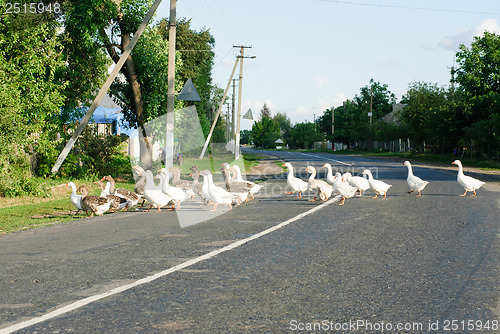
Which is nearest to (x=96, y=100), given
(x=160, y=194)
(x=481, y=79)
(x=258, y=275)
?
(x=160, y=194)

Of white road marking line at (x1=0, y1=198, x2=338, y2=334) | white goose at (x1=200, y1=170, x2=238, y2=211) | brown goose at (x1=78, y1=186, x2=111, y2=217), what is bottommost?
white road marking line at (x1=0, y1=198, x2=338, y2=334)

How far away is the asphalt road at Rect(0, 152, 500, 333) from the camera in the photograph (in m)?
4.80

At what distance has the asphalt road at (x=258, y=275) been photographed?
15.8 ft

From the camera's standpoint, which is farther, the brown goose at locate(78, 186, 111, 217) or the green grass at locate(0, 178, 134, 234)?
the brown goose at locate(78, 186, 111, 217)

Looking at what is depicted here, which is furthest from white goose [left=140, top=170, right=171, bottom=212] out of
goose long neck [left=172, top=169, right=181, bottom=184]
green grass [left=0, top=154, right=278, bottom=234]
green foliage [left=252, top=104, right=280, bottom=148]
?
green foliage [left=252, top=104, right=280, bottom=148]

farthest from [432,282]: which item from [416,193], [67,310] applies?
[416,193]

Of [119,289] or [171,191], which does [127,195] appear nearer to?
[171,191]

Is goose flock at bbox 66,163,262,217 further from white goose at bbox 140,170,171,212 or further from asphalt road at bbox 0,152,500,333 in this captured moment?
asphalt road at bbox 0,152,500,333


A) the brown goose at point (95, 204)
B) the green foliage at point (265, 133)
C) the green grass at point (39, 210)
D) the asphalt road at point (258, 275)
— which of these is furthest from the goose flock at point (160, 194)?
the green foliage at point (265, 133)

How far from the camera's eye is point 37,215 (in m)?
13.1

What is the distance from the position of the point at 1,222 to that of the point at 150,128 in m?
11.7

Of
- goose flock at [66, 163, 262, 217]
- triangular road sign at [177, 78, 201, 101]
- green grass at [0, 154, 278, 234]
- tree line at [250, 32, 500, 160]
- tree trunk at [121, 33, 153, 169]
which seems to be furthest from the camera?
tree line at [250, 32, 500, 160]

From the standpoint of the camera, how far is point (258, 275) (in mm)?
6473

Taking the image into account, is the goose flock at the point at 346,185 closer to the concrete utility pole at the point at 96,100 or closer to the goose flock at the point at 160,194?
the goose flock at the point at 160,194
